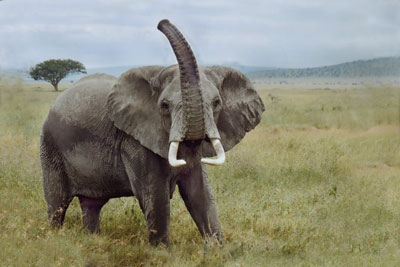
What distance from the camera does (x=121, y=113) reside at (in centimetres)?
552

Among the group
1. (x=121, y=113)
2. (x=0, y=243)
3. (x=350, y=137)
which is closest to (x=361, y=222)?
(x=121, y=113)

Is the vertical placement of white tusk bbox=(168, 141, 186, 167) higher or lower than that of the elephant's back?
lower

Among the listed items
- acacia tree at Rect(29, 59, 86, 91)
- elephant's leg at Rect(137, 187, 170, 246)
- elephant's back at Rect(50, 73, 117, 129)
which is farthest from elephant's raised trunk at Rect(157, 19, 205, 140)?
acacia tree at Rect(29, 59, 86, 91)

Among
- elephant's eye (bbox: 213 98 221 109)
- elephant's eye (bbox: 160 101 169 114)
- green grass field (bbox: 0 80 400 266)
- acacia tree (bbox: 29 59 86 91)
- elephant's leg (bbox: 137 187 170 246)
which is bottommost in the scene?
green grass field (bbox: 0 80 400 266)

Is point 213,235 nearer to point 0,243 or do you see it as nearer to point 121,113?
point 121,113

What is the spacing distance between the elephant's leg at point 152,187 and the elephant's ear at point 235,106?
652 mm

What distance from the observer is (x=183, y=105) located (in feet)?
14.8

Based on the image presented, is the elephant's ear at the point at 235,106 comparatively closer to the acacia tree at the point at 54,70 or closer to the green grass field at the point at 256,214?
the green grass field at the point at 256,214

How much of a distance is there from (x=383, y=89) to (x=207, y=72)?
1051 centimetres

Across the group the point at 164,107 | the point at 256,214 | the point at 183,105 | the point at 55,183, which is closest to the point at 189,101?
the point at 183,105

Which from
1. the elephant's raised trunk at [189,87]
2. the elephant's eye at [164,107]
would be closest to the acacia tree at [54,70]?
the elephant's eye at [164,107]

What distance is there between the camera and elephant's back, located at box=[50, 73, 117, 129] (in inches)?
234

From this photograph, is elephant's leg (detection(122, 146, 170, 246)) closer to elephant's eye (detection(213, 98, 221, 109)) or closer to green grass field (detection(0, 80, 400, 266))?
green grass field (detection(0, 80, 400, 266))

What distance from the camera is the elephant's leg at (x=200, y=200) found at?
5621 millimetres
